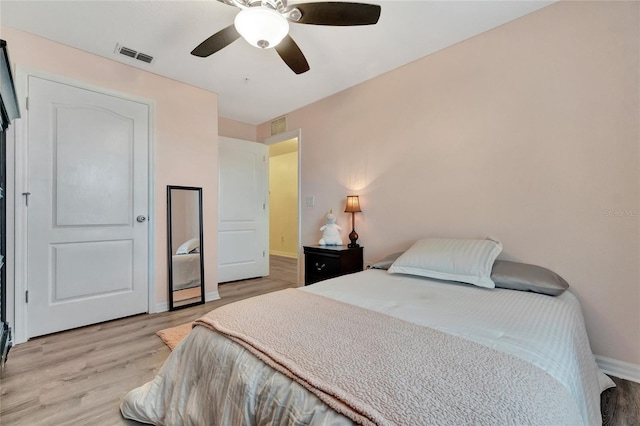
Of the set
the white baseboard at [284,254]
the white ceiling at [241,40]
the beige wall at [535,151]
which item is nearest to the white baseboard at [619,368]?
the beige wall at [535,151]

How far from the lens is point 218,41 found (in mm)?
1835

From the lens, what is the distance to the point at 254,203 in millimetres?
4277

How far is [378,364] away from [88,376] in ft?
6.33

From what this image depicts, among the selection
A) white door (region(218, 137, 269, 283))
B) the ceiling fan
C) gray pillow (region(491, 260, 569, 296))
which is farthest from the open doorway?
gray pillow (region(491, 260, 569, 296))

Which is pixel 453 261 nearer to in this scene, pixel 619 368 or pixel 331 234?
pixel 619 368

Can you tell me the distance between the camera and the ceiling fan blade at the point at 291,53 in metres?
1.83

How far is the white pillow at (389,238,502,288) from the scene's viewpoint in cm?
175

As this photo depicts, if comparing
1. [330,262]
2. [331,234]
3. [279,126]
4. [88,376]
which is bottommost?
[88,376]

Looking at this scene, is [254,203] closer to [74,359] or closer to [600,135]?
[74,359]

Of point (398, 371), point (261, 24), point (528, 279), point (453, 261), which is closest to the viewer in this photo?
point (398, 371)

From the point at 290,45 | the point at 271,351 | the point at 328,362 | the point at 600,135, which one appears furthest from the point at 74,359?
the point at 600,135

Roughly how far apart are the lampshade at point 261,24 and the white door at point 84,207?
1.79m

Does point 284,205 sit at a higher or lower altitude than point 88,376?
higher

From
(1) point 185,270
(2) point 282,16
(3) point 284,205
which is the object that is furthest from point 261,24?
(3) point 284,205
